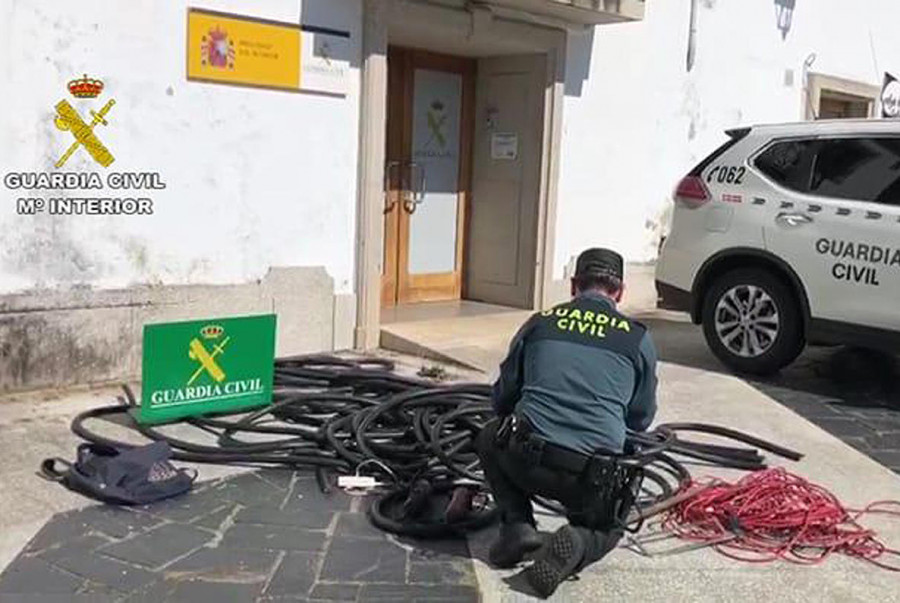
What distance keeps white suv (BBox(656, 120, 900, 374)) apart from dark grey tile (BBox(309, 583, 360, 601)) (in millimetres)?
4614

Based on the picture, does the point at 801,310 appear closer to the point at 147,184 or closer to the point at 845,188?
the point at 845,188

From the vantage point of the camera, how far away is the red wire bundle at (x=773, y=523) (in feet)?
14.9

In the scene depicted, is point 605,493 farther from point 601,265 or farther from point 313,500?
point 313,500

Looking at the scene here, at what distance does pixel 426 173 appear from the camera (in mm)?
10031

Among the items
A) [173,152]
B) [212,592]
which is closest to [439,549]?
[212,592]

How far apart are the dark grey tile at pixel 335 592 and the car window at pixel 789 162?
4.96 m

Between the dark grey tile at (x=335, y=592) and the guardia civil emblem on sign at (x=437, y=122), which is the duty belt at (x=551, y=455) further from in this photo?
the guardia civil emblem on sign at (x=437, y=122)

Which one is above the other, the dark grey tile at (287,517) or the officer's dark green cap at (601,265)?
the officer's dark green cap at (601,265)

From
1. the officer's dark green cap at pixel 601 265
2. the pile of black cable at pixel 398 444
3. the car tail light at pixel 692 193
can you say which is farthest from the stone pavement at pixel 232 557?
the car tail light at pixel 692 193

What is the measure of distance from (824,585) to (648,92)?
7.67 m

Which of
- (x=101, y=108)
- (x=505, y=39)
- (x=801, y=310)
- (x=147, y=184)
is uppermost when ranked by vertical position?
(x=505, y=39)

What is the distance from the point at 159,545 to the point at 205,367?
1798 mm

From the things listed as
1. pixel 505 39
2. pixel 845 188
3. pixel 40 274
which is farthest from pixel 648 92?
pixel 40 274

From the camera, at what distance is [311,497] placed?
5.02 metres
